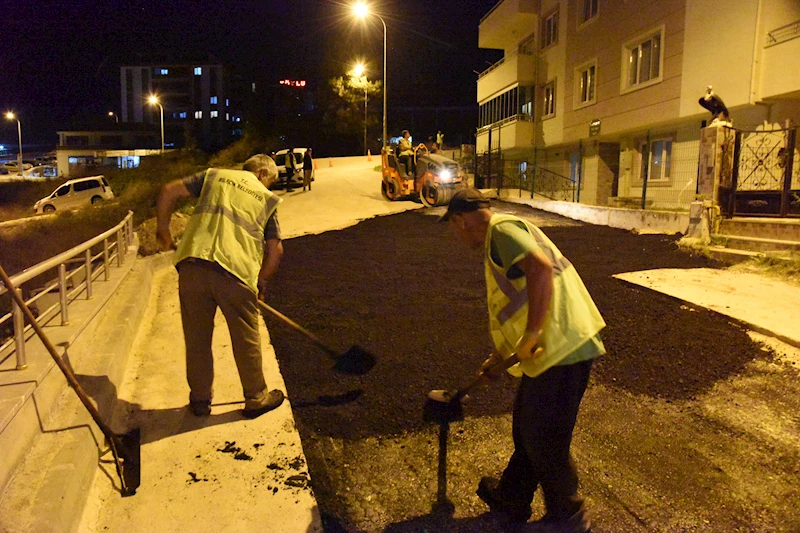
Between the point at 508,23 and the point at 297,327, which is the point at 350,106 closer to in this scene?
the point at 508,23

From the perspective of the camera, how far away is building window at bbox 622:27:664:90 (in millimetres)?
16625

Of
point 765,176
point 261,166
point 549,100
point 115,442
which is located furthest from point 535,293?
point 549,100

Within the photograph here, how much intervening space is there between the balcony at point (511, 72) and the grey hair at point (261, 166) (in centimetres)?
2207

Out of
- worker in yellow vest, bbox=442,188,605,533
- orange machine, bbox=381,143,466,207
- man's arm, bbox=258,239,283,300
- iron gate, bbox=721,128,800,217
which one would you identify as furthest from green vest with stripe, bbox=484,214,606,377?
orange machine, bbox=381,143,466,207

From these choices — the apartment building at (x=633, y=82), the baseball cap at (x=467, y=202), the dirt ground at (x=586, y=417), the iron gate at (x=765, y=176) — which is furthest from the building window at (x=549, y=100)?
the baseball cap at (x=467, y=202)

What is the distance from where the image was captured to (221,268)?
3.70m

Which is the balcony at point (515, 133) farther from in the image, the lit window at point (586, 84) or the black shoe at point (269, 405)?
the black shoe at point (269, 405)

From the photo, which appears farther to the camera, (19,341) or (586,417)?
(586,417)

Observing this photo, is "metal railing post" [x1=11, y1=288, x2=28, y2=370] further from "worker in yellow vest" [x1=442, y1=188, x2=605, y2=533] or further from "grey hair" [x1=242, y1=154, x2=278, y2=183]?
"worker in yellow vest" [x1=442, y1=188, x2=605, y2=533]

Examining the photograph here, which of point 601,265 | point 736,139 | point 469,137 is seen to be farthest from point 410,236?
point 469,137

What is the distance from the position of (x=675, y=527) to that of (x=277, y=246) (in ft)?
9.60

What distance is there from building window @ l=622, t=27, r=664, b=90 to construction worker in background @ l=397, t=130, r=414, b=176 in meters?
7.08

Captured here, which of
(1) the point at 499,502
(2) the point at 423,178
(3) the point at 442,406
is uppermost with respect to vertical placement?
(2) the point at 423,178

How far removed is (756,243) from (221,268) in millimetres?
8769
